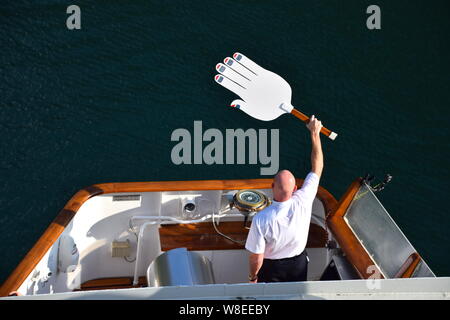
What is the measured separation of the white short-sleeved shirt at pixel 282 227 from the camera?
4344mm

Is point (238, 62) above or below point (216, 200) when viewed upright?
above

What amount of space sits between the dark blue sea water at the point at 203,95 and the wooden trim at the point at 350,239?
12.7ft

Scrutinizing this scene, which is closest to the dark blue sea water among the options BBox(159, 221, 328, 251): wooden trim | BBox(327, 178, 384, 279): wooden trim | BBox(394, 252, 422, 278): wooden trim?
BBox(159, 221, 328, 251): wooden trim

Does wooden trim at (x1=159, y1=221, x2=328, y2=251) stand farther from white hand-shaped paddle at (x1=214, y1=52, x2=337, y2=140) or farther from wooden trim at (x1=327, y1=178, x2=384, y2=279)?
white hand-shaped paddle at (x1=214, y1=52, x2=337, y2=140)

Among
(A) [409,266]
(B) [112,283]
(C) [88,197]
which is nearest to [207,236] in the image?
(B) [112,283]

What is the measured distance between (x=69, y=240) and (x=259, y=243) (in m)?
1.88

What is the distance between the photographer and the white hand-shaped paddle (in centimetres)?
598

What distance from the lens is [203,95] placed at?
34.6ft

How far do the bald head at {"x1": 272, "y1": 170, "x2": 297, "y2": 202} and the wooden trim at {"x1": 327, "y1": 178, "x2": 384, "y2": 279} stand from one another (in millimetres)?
1005

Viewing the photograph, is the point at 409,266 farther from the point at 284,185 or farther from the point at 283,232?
the point at 284,185

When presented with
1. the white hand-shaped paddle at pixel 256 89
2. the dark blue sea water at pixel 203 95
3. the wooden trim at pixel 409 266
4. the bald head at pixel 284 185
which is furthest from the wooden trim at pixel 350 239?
the dark blue sea water at pixel 203 95

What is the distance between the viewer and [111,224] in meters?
5.85
